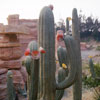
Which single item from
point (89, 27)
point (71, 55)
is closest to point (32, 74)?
point (71, 55)

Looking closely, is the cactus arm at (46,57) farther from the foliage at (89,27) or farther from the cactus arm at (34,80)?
the foliage at (89,27)

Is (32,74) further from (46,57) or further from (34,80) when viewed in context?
(46,57)

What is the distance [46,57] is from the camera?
1460 mm

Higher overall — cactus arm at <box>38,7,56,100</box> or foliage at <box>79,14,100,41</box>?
foliage at <box>79,14,100,41</box>

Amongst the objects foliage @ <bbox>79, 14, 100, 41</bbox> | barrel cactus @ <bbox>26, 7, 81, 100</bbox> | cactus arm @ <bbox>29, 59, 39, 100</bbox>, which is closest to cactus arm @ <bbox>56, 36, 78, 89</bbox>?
barrel cactus @ <bbox>26, 7, 81, 100</bbox>

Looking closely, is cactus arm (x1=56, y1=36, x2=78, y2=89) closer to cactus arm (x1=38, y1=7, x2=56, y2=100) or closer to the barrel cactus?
the barrel cactus

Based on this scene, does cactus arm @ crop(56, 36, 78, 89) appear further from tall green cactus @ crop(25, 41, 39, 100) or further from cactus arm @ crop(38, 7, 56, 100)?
tall green cactus @ crop(25, 41, 39, 100)

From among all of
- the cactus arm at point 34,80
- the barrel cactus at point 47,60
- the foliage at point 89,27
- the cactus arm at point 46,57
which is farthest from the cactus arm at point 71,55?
the foliage at point 89,27

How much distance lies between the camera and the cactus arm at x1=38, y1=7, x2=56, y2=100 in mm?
1464

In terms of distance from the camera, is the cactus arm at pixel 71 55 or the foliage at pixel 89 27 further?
the foliage at pixel 89 27

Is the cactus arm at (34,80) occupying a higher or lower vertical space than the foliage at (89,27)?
lower

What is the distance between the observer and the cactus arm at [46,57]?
4.80 feet

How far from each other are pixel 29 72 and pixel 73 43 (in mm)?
615

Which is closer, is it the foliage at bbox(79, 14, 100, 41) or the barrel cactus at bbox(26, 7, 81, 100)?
the barrel cactus at bbox(26, 7, 81, 100)
